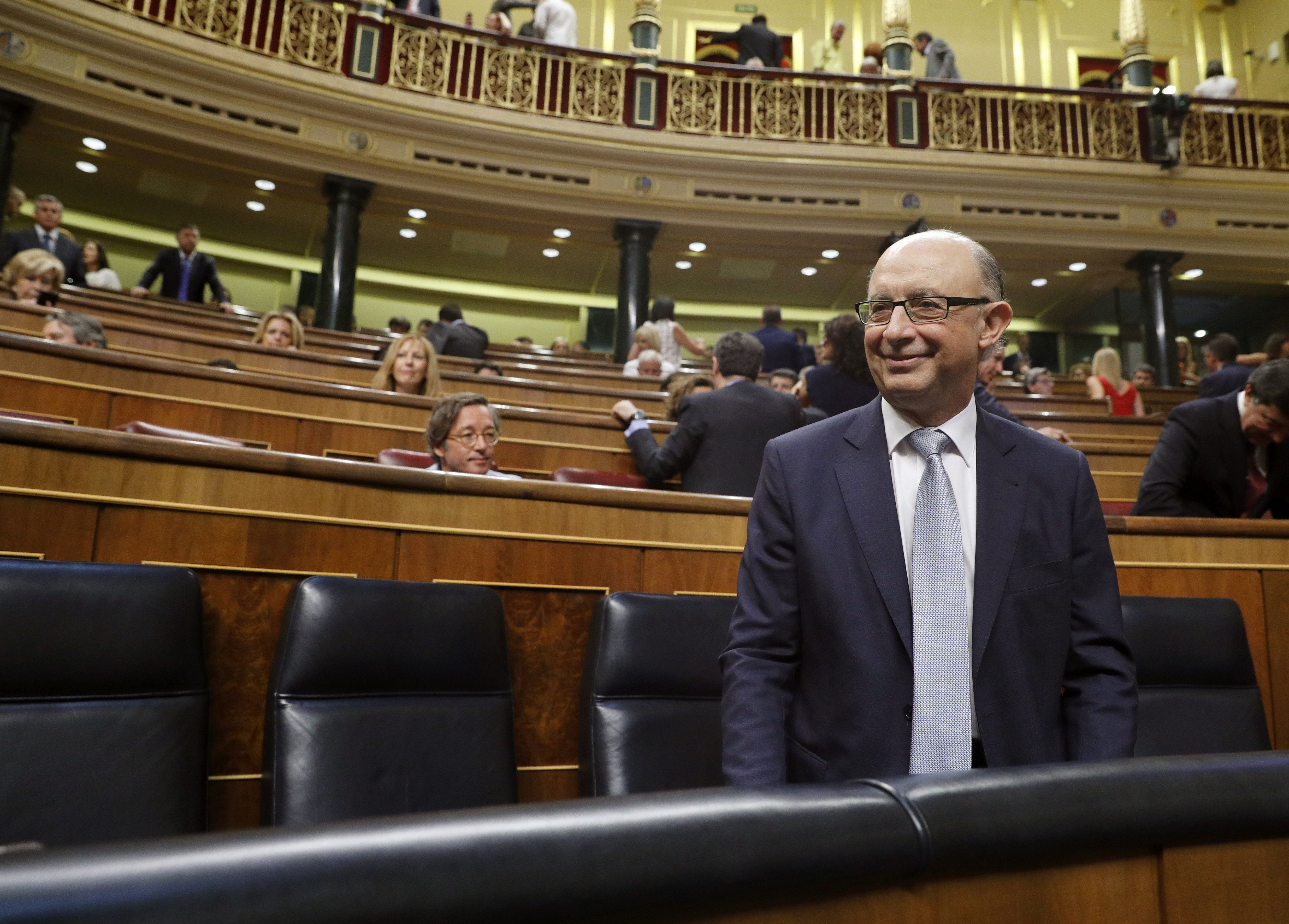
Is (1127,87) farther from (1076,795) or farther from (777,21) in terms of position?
(1076,795)

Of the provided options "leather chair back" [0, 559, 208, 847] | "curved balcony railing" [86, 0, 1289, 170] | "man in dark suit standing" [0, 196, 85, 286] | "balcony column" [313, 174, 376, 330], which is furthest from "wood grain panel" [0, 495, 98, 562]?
"curved balcony railing" [86, 0, 1289, 170]

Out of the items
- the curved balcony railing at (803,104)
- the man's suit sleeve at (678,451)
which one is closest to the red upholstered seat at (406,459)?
the man's suit sleeve at (678,451)

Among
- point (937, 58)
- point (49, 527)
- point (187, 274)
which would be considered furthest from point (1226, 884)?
point (937, 58)

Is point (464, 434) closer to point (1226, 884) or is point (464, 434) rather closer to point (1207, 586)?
point (1207, 586)

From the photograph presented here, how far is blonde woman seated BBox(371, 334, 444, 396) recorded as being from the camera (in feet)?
11.0

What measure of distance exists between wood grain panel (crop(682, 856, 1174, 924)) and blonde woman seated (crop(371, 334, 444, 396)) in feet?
10.0

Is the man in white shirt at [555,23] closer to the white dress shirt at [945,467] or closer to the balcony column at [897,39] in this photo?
the balcony column at [897,39]

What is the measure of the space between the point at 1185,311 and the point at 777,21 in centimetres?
526

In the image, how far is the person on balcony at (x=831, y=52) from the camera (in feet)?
28.7

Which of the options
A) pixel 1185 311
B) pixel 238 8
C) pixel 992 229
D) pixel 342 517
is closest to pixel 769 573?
pixel 342 517

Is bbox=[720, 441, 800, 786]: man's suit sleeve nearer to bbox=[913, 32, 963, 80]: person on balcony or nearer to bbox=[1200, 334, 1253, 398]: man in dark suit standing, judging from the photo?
bbox=[1200, 334, 1253, 398]: man in dark suit standing

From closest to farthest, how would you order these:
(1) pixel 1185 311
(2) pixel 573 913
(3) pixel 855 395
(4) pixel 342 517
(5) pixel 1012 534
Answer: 1. (2) pixel 573 913
2. (5) pixel 1012 534
3. (4) pixel 342 517
4. (3) pixel 855 395
5. (1) pixel 1185 311

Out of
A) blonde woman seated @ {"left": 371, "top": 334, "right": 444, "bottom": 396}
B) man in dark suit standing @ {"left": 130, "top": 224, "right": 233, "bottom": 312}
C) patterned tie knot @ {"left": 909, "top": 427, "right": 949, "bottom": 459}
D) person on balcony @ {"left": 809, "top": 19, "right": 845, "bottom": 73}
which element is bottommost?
patterned tie knot @ {"left": 909, "top": 427, "right": 949, "bottom": 459}

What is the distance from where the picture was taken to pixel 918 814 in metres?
0.47
